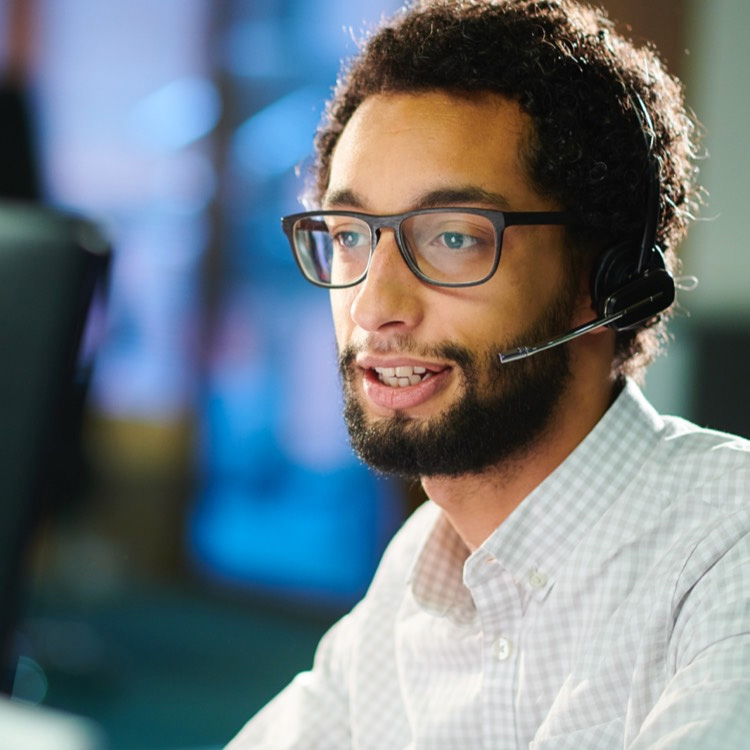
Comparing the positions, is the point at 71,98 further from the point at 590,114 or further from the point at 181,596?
the point at 590,114

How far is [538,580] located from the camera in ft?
3.76

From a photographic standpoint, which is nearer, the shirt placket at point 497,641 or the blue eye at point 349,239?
the shirt placket at point 497,641

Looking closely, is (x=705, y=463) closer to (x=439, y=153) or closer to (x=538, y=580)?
(x=538, y=580)

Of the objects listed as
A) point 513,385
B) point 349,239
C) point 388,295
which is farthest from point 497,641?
point 349,239

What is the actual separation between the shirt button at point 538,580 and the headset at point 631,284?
231 mm

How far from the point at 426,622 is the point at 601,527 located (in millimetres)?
269

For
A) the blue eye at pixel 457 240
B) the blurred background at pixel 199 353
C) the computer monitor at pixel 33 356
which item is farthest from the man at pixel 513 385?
the blurred background at pixel 199 353

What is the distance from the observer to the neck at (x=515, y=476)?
1254 mm

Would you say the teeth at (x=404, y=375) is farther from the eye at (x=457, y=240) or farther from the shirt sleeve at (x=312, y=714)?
the shirt sleeve at (x=312, y=714)

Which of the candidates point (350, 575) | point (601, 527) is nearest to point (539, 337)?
point (601, 527)

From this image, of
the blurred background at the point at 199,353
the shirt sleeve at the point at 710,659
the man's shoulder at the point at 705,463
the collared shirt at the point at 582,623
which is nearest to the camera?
the shirt sleeve at the point at 710,659

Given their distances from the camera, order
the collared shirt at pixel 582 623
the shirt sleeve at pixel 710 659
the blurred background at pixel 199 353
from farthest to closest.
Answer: the blurred background at pixel 199 353
the collared shirt at pixel 582 623
the shirt sleeve at pixel 710 659

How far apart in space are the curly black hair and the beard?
133mm

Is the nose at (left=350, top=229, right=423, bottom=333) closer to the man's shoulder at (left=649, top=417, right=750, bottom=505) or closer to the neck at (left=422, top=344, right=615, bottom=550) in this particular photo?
the neck at (left=422, top=344, right=615, bottom=550)
